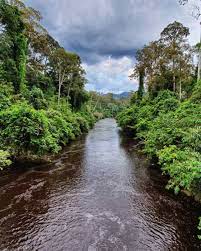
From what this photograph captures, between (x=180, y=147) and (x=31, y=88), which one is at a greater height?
(x=31, y=88)

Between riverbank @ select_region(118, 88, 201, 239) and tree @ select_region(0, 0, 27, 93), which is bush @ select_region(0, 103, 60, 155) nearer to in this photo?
riverbank @ select_region(118, 88, 201, 239)

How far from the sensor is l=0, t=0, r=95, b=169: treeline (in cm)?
1642

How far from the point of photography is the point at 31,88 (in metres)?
30.6

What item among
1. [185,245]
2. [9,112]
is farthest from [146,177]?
[9,112]

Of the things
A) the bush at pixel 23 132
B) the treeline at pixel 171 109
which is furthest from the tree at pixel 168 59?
the bush at pixel 23 132

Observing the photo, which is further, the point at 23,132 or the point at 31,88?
the point at 31,88

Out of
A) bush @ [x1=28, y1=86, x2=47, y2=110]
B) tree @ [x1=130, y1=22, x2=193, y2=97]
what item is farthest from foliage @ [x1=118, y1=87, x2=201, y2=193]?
bush @ [x1=28, y1=86, x2=47, y2=110]

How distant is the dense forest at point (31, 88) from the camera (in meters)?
16.4

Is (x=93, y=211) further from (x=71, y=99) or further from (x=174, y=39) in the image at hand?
(x=71, y=99)

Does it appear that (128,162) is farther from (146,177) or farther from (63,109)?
(63,109)

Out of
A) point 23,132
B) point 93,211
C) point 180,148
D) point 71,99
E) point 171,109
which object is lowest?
point 93,211

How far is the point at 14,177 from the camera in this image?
14.4 meters

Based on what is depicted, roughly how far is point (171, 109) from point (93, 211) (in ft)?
57.2

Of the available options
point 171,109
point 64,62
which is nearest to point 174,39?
point 171,109
